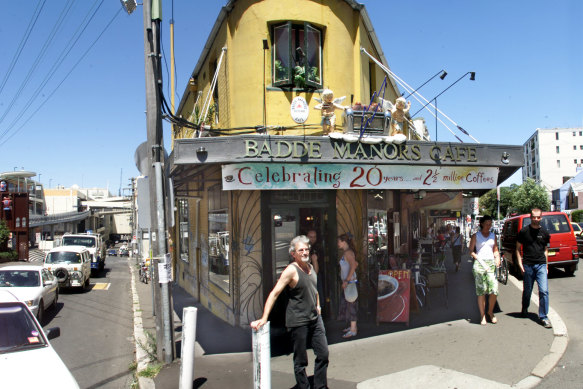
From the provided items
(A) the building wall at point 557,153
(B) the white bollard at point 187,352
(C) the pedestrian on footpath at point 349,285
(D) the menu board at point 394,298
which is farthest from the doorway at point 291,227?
(A) the building wall at point 557,153

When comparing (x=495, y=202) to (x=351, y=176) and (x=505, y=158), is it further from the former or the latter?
(x=351, y=176)

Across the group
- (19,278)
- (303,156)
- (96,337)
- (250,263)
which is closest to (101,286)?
(19,278)

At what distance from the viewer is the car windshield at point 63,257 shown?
1875 centimetres

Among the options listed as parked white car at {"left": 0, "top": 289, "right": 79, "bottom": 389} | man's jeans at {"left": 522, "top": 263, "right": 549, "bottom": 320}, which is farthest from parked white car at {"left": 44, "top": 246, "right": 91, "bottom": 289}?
man's jeans at {"left": 522, "top": 263, "right": 549, "bottom": 320}

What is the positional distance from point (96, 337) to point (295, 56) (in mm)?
7286

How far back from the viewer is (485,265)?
24.4 feet

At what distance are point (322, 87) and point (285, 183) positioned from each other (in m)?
2.72

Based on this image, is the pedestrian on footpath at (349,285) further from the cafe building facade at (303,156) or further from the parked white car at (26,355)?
the parked white car at (26,355)

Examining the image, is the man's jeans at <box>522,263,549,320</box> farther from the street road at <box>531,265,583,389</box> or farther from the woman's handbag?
the woman's handbag

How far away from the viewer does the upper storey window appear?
8641 mm

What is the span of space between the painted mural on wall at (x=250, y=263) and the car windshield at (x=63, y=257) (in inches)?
509

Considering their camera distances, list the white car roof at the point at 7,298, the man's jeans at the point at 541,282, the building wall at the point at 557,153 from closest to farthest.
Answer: the white car roof at the point at 7,298
the man's jeans at the point at 541,282
the building wall at the point at 557,153

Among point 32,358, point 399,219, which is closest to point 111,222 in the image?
point 399,219

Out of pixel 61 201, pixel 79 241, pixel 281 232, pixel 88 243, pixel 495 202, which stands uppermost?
pixel 61 201
